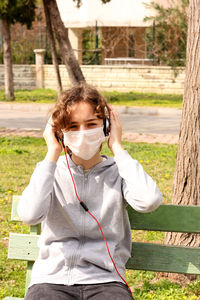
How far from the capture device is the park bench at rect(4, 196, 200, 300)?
3.07 m

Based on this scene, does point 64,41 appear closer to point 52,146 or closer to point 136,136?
point 136,136

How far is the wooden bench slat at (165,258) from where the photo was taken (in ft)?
10.4

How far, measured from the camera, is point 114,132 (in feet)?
9.87

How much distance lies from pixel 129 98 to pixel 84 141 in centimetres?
1775

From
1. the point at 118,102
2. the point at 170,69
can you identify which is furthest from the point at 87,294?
the point at 170,69

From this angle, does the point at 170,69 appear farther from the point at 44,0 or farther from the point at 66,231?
the point at 66,231

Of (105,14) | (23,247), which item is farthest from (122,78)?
(23,247)

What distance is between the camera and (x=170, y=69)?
72.4 ft

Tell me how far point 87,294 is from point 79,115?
2.93ft

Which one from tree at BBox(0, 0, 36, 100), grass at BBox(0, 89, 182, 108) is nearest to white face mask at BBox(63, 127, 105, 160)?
grass at BBox(0, 89, 182, 108)

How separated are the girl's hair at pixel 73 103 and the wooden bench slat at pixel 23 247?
2.35ft

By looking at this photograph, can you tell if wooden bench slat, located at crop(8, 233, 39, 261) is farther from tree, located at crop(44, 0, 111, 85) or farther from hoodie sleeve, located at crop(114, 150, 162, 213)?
tree, located at crop(44, 0, 111, 85)

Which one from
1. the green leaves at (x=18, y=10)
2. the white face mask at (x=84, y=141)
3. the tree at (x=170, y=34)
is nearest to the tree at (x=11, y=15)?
the green leaves at (x=18, y=10)

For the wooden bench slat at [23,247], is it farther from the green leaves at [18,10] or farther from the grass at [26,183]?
the green leaves at [18,10]
